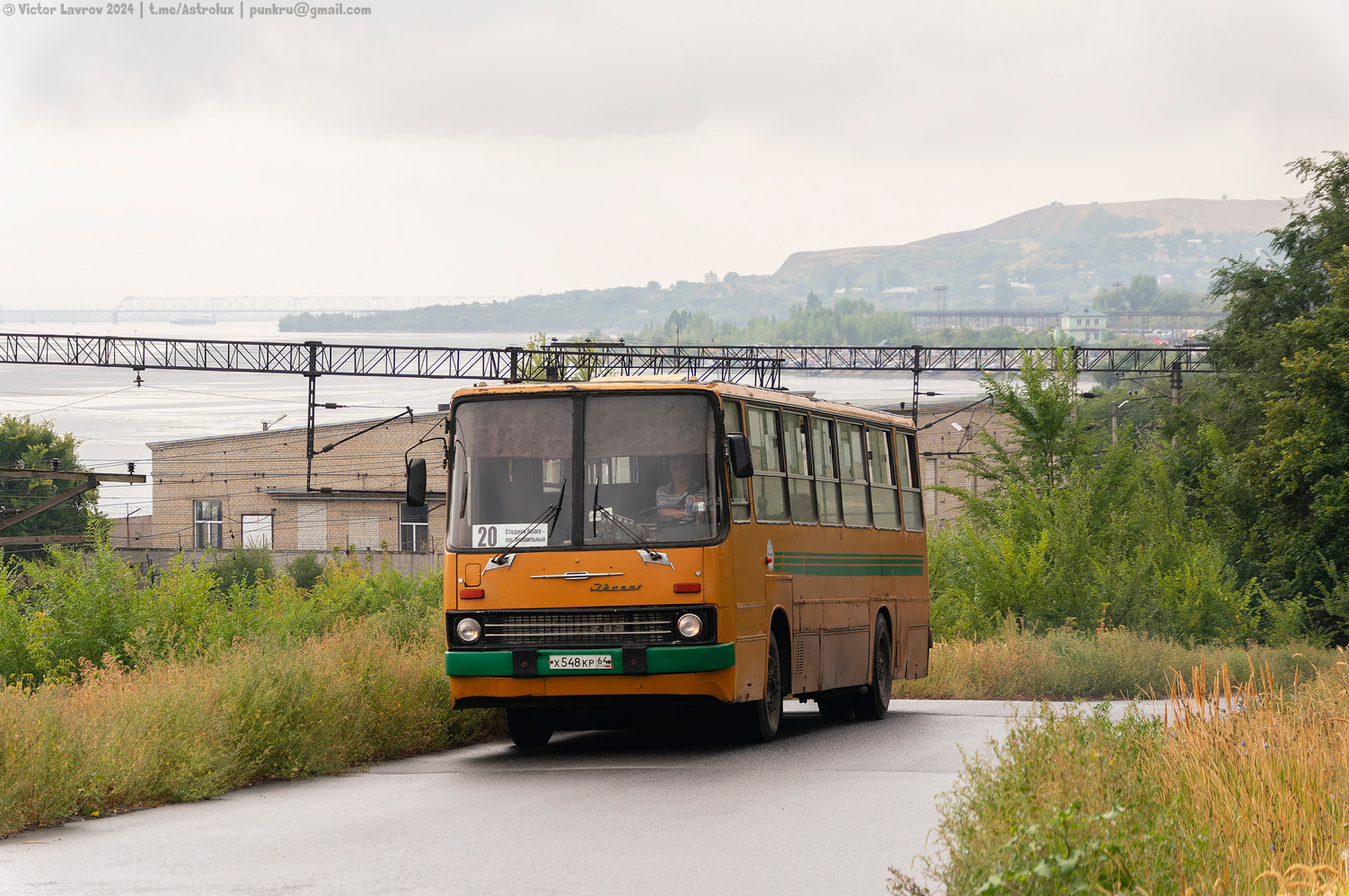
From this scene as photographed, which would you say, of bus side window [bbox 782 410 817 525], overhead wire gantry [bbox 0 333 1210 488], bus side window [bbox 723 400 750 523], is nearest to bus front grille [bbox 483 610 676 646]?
bus side window [bbox 723 400 750 523]

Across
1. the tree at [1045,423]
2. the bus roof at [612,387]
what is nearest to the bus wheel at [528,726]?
the bus roof at [612,387]

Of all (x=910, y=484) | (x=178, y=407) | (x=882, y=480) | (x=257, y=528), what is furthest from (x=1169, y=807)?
(x=178, y=407)

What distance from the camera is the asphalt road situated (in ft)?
28.0

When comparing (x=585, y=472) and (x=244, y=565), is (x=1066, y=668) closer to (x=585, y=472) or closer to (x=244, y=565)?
(x=585, y=472)

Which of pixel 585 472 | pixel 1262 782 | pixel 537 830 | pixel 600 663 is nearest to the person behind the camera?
pixel 1262 782

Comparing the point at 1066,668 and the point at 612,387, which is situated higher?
the point at 612,387

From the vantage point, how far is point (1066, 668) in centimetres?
2472

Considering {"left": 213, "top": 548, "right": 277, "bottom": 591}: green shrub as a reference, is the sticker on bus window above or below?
above

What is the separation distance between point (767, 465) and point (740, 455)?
1616mm

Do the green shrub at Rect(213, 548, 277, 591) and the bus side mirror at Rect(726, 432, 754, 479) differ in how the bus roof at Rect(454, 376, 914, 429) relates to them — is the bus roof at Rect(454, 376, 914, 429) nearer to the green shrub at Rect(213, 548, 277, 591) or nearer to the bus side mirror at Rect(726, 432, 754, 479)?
the bus side mirror at Rect(726, 432, 754, 479)

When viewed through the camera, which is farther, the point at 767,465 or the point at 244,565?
the point at 244,565

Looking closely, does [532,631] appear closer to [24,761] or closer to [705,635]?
[705,635]

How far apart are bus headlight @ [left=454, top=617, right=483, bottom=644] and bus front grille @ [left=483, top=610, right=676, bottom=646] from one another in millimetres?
201

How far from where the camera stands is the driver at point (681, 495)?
14.0 m
